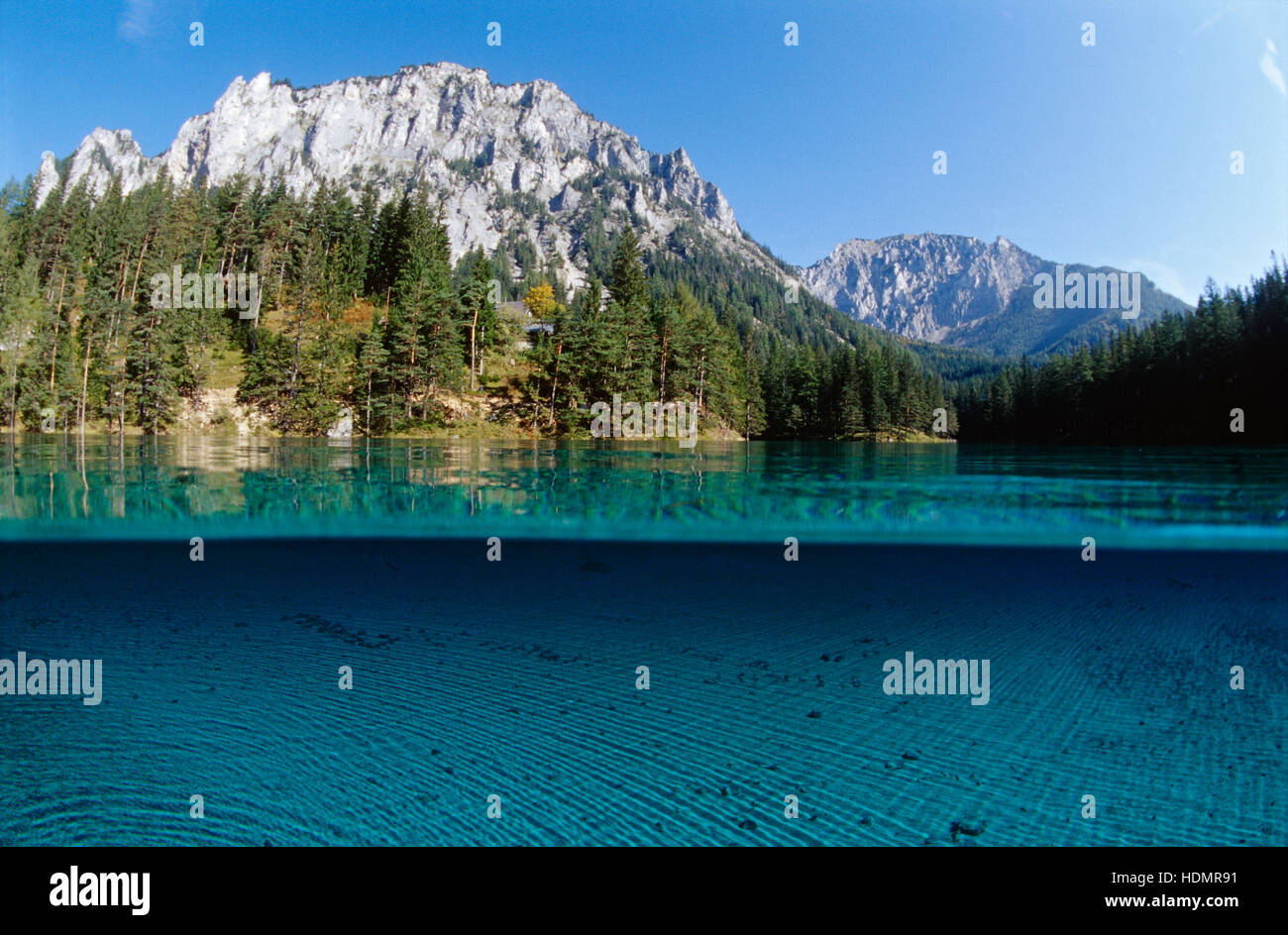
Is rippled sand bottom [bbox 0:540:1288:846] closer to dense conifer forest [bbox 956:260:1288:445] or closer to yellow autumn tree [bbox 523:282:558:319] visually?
dense conifer forest [bbox 956:260:1288:445]

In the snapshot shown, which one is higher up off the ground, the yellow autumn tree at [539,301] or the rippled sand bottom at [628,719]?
the yellow autumn tree at [539,301]

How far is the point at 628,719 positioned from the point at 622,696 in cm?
48

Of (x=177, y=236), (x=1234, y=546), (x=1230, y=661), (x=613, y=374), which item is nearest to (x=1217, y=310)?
(x=613, y=374)

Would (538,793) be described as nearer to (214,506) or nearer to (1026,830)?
(1026,830)

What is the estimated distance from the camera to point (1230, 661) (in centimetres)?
659

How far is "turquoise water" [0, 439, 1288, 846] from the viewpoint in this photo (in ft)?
11.8

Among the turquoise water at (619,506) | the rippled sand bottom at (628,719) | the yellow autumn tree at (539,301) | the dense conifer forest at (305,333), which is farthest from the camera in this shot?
the yellow autumn tree at (539,301)

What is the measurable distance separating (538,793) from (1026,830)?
110 inches

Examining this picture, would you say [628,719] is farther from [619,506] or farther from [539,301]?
[539,301]

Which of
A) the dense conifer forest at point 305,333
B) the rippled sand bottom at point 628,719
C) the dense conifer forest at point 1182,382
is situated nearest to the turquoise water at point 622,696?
the rippled sand bottom at point 628,719

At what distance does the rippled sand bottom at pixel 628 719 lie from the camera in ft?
11.6

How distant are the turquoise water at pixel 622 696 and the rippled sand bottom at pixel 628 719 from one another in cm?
3

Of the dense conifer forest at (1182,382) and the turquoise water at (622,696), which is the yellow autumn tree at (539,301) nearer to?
the dense conifer forest at (1182,382)

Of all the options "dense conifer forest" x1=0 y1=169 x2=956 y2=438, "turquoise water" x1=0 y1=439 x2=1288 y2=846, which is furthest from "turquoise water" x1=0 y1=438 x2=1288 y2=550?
"dense conifer forest" x1=0 y1=169 x2=956 y2=438
